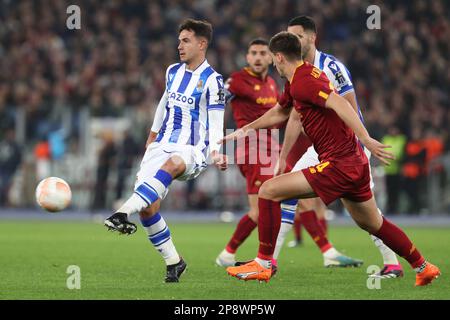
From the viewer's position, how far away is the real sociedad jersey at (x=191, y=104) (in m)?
8.66

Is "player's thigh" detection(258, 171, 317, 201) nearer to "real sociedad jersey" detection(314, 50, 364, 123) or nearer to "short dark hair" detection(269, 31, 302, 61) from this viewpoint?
"short dark hair" detection(269, 31, 302, 61)

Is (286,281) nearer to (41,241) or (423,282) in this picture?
(423,282)

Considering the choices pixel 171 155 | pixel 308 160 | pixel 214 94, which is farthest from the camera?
pixel 308 160

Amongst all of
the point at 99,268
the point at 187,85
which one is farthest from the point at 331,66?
the point at 99,268

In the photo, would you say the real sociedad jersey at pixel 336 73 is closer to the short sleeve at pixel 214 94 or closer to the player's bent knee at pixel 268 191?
the short sleeve at pixel 214 94

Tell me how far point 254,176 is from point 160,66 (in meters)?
13.4

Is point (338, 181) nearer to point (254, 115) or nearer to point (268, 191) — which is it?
point (268, 191)

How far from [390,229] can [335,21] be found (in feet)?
55.9

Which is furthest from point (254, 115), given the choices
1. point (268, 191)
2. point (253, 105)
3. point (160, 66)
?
point (160, 66)

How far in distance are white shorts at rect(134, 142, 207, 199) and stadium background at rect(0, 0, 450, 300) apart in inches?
211

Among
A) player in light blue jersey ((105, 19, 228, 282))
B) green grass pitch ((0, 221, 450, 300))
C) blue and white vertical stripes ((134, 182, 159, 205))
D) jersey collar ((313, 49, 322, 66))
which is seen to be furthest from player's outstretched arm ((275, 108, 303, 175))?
blue and white vertical stripes ((134, 182, 159, 205))

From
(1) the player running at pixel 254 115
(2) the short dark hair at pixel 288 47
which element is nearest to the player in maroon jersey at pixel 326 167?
(2) the short dark hair at pixel 288 47

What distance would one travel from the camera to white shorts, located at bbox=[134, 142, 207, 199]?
8.41m

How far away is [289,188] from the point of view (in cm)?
795
